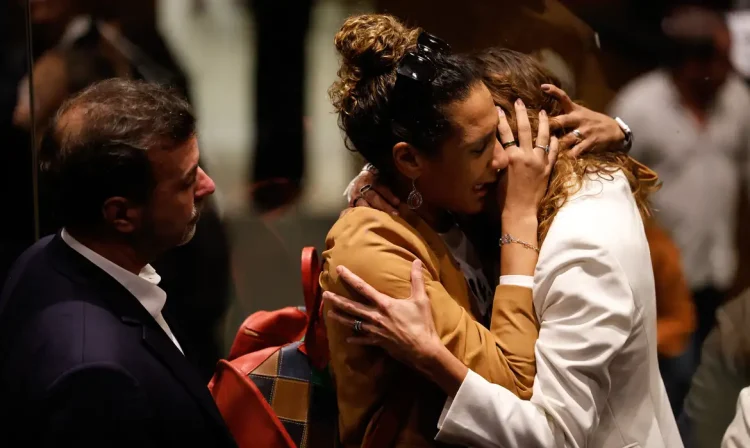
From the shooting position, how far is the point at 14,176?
274cm

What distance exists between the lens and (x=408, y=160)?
5.90 ft

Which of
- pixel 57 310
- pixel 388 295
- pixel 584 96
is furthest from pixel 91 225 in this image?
pixel 584 96

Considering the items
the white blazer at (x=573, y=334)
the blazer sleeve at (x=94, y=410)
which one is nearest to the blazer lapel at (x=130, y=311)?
the blazer sleeve at (x=94, y=410)

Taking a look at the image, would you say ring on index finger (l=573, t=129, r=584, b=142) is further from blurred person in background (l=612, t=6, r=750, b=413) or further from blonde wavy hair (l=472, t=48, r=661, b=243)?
blurred person in background (l=612, t=6, r=750, b=413)

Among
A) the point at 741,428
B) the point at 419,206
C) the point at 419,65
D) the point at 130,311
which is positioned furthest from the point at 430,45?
the point at 741,428

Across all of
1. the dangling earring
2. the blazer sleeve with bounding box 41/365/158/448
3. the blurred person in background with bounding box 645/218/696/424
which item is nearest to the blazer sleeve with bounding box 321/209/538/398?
the dangling earring

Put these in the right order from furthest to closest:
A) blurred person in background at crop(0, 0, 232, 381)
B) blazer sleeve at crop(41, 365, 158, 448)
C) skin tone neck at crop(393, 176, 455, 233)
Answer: blurred person in background at crop(0, 0, 232, 381) < skin tone neck at crop(393, 176, 455, 233) < blazer sleeve at crop(41, 365, 158, 448)

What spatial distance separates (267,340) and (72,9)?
4.36 ft

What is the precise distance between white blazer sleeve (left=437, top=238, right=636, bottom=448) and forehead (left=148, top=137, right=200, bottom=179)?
67 centimetres

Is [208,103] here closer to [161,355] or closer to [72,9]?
[72,9]

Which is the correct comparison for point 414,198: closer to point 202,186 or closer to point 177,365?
point 202,186

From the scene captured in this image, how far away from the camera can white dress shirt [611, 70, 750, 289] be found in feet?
8.80

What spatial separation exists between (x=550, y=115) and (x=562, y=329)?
522 mm

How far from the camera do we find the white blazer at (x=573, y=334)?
1.66m
